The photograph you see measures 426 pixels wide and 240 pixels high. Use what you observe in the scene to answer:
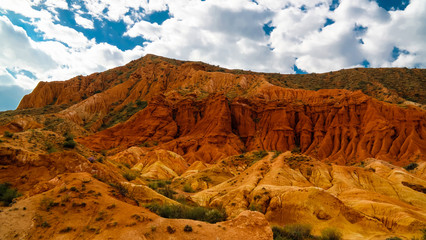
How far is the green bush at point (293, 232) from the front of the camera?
11.8 meters

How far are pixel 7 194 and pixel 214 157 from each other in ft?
148

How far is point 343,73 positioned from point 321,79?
9.43 metres

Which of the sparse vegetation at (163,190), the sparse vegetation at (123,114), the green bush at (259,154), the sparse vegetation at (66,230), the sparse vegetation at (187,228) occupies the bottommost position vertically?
the sparse vegetation at (163,190)

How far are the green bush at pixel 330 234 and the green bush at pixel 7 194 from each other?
15.0 metres

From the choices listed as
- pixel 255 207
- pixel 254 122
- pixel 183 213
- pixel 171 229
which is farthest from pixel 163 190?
pixel 254 122

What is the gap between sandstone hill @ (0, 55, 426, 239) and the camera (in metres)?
8.86

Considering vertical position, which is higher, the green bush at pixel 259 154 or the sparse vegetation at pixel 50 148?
the sparse vegetation at pixel 50 148

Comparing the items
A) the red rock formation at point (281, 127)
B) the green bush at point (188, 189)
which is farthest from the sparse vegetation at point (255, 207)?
the red rock formation at point (281, 127)

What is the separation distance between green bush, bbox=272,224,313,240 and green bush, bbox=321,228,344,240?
2.39ft

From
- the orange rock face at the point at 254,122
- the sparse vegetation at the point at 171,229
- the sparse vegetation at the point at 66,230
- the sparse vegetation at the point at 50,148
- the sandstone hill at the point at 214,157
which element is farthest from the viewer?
the orange rock face at the point at 254,122

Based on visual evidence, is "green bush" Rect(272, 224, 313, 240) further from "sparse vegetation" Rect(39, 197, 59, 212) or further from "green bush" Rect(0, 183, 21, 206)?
"green bush" Rect(0, 183, 21, 206)

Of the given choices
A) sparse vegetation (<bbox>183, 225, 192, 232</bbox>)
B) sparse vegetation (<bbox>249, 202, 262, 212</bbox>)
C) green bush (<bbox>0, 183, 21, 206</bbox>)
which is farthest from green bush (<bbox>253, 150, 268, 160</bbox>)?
green bush (<bbox>0, 183, 21, 206</bbox>)

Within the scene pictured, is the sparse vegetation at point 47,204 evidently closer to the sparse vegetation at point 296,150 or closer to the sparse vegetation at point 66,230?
the sparse vegetation at point 66,230

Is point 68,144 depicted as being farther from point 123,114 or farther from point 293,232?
point 123,114
